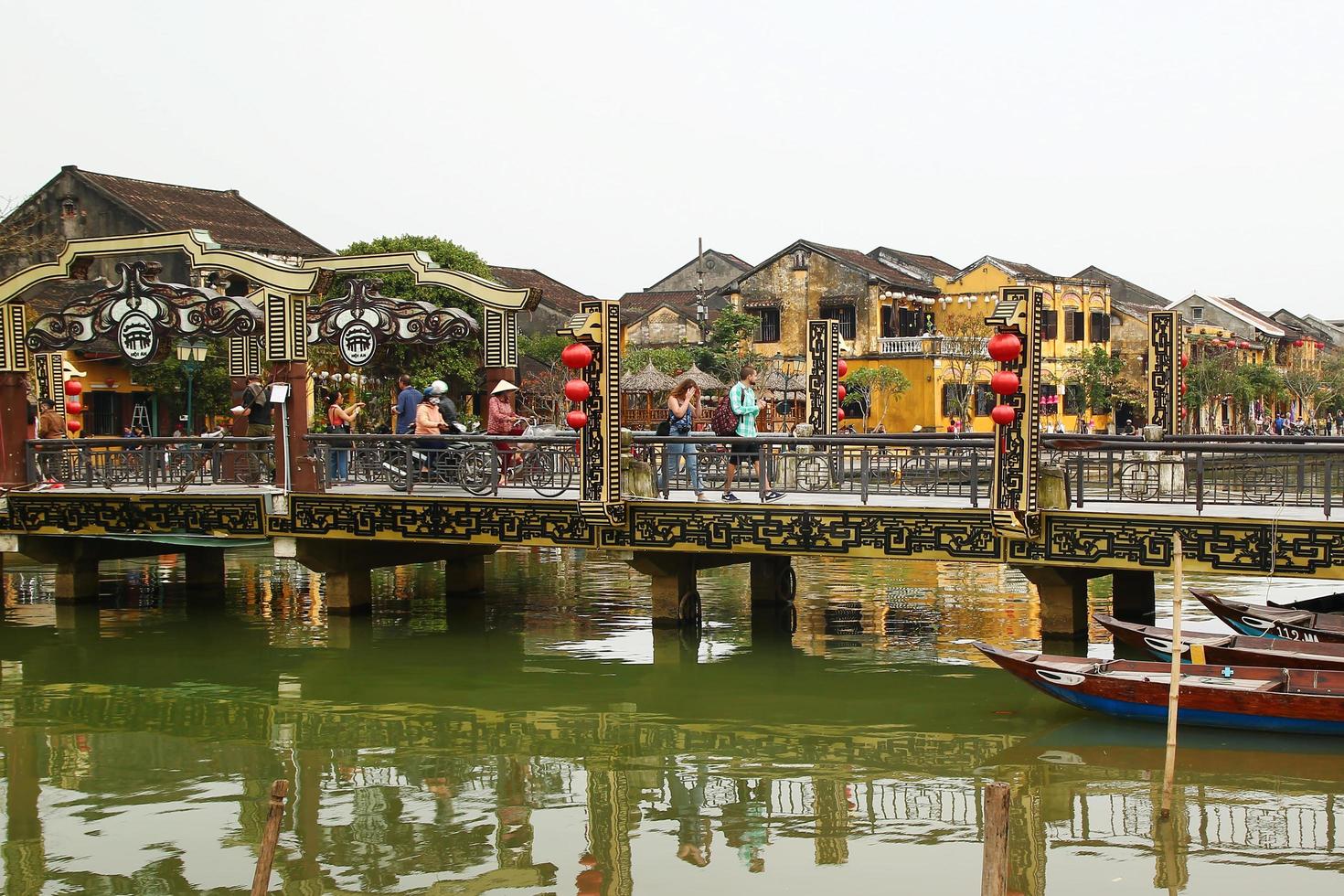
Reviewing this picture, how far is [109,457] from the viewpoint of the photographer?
18.8 metres

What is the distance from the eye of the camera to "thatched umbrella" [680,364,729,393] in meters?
42.6

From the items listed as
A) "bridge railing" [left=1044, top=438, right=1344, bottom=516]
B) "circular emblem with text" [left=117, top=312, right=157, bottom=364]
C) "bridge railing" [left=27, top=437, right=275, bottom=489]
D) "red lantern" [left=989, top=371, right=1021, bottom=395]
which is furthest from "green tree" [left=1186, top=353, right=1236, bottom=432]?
"circular emblem with text" [left=117, top=312, right=157, bottom=364]

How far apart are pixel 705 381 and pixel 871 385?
5716 mm

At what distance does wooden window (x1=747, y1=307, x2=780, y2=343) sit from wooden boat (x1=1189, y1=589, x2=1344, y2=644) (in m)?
33.7

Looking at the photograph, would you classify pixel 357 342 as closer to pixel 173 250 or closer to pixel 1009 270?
pixel 173 250

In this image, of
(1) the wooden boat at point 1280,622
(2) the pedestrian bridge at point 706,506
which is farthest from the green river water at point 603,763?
(1) the wooden boat at point 1280,622

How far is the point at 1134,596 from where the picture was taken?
57.1 ft

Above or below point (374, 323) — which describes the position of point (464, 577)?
below

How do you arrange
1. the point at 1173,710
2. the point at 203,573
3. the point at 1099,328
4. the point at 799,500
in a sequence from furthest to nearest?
1. the point at 1099,328
2. the point at 203,573
3. the point at 799,500
4. the point at 1173,710

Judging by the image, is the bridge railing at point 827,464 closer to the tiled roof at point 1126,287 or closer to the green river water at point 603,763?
the green river water at point 603,763

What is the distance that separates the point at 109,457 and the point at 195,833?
9.56m

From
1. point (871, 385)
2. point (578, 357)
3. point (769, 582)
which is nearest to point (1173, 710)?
point (578, 357)

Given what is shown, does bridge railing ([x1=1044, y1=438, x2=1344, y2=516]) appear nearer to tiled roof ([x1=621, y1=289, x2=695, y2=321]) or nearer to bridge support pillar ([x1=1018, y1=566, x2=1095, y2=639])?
bridge support pillar ([x1=1018, y1=566, x2=1095, y2=639])

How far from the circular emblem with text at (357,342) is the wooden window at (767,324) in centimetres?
3168
